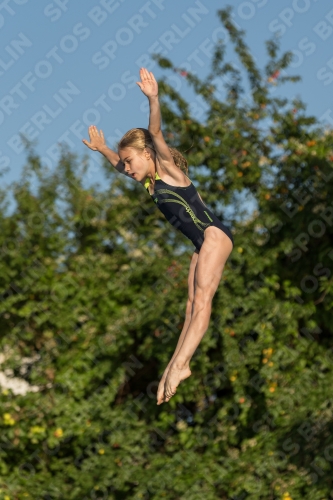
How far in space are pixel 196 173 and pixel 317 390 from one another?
2.31m

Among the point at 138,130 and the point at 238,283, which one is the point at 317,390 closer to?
the point at 238,283

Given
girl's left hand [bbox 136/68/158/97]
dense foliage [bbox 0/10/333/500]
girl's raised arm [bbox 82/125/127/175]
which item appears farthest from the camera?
dense foliage [bbox 0/10/333/500]

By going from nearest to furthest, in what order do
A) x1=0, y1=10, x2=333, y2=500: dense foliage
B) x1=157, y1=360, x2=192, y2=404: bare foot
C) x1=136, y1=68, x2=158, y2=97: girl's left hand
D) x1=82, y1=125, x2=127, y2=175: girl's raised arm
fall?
x1=136, y1=68, x2=158, y2=97: girl's left hand, x1=157, y1=360, x2=192, y2=404: bare foot, x1=82, y1=125, x2=127, y2=175: girl's raised arm, x1=0, y1=10, x2=333, y2=500: dense foliage

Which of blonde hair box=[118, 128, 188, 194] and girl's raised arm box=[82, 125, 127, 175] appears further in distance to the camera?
girl's raised arm box=[82, 125, 127, 175]

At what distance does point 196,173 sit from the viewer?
821cm

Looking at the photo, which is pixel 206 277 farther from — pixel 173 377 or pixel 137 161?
pixel 137 161

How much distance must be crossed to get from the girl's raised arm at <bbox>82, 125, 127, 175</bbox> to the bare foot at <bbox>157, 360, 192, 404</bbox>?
1182 mm

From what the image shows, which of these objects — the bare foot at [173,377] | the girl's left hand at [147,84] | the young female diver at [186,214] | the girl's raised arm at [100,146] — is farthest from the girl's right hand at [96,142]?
the bare foot at [173,377]

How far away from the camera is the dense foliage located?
727cm

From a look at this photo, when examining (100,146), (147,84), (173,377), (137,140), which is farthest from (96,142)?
(173,377)

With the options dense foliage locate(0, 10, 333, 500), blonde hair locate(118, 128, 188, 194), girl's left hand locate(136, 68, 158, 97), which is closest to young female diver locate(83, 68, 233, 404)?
blonde hair locate(118, 128, 188, 194)

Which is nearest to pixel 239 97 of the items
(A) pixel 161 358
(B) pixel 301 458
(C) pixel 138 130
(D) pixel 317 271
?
(D) pixel 317 271

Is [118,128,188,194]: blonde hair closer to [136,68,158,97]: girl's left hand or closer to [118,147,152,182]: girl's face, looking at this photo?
[118,147,152,182]: girl's face

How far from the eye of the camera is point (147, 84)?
13.0 ft
